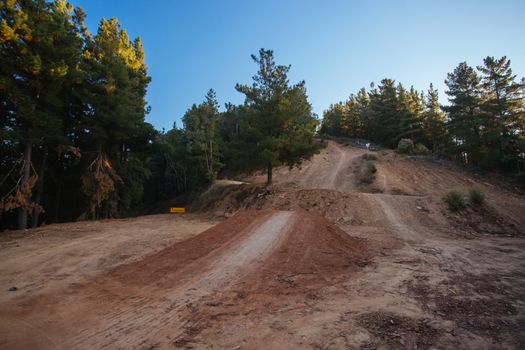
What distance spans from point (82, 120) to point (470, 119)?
37.8 m

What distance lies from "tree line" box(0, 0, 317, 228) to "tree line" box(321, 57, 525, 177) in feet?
63.9

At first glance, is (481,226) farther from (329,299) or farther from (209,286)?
(209,286)

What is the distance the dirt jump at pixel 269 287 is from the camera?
11.8 ft

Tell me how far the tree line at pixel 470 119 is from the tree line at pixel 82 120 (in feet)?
63.9

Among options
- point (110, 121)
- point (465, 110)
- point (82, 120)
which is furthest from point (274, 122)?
point (465, 110)

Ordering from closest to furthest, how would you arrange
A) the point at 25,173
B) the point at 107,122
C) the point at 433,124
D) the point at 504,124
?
the point at 25,173 → the point at 107,122 → the point at 504,124 → the point at 433,124

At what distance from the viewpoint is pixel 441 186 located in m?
23.0

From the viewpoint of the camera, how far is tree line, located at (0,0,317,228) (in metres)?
13.4

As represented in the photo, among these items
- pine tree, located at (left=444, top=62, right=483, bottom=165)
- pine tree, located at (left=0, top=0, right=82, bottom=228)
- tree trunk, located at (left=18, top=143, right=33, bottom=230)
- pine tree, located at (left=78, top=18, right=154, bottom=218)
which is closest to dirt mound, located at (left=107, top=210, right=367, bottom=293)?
tree trunk, located at (left=18, top=143, right=33, bottom=230)

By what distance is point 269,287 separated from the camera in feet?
17.9

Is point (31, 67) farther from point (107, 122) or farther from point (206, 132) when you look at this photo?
point (206, 132)

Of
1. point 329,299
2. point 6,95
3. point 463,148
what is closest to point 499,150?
point 463,148

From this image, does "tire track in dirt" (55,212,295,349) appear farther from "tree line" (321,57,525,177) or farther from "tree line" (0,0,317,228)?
"tree line" (321,57,525,177)

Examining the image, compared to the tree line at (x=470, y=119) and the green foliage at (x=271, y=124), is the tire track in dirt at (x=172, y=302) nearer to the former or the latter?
the green foliage at (x=271, y=124)
